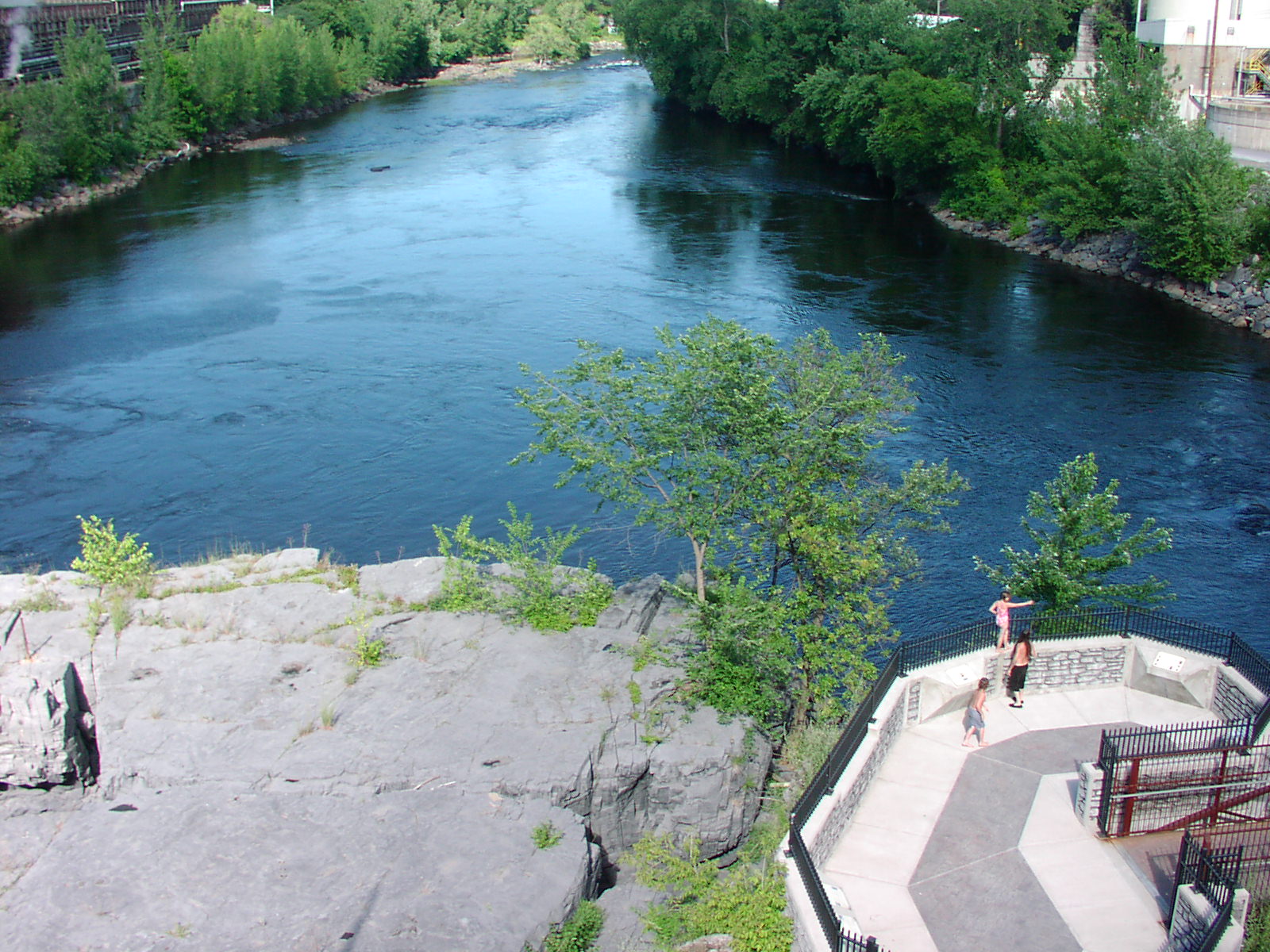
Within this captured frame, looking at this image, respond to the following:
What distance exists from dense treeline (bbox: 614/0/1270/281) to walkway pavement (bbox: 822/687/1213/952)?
113 feet

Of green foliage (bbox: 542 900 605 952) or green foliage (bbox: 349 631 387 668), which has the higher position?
green foliage (bbox: 349 631 387 668)

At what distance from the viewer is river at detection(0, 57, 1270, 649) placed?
1216 inches

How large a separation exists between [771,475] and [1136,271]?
1399 inches

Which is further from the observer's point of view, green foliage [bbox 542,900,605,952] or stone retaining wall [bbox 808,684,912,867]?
green foliage [bbox 542,900,605,952]

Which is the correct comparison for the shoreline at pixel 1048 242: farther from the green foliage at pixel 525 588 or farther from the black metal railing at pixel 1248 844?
the black metal railing at pixel 1248 844

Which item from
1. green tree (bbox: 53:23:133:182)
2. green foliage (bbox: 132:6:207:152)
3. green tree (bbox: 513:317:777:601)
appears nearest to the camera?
green tree (bbox: 513:317:777:601)

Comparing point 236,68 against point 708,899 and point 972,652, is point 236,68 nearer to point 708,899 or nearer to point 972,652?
point 972,652

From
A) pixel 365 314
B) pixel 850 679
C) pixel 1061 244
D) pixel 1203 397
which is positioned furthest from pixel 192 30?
pixel 850 679

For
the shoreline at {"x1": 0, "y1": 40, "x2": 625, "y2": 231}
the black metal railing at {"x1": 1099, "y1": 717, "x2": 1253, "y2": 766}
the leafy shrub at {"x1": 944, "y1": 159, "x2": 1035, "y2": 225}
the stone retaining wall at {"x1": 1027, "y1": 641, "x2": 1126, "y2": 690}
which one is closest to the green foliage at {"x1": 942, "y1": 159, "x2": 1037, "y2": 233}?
the leafy shrub at {"x1": 944, "y1": 159, "x2": 1035, "y2": 225}

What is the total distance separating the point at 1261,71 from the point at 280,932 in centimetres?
5698

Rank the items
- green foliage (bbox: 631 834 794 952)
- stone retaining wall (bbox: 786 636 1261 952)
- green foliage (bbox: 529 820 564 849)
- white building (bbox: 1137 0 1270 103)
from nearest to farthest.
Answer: green foliage (bbox: 631 834 794 952)
stone retaining wall (bbox: 786 636 1261 952)
green foliage (bbox: 529 820 564 849)
white building (bbox: 1137 0 1270 103)

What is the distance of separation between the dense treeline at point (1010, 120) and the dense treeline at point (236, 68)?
3549 cm

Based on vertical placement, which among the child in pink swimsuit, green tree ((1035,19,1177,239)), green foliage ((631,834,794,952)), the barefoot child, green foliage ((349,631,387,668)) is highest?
green tree ((1035,19,1177,239))

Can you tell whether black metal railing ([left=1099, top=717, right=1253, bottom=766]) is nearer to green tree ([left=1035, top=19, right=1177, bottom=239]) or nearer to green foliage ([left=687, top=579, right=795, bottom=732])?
green foliage ([left=687, top=579, right=795, bottom=732])
